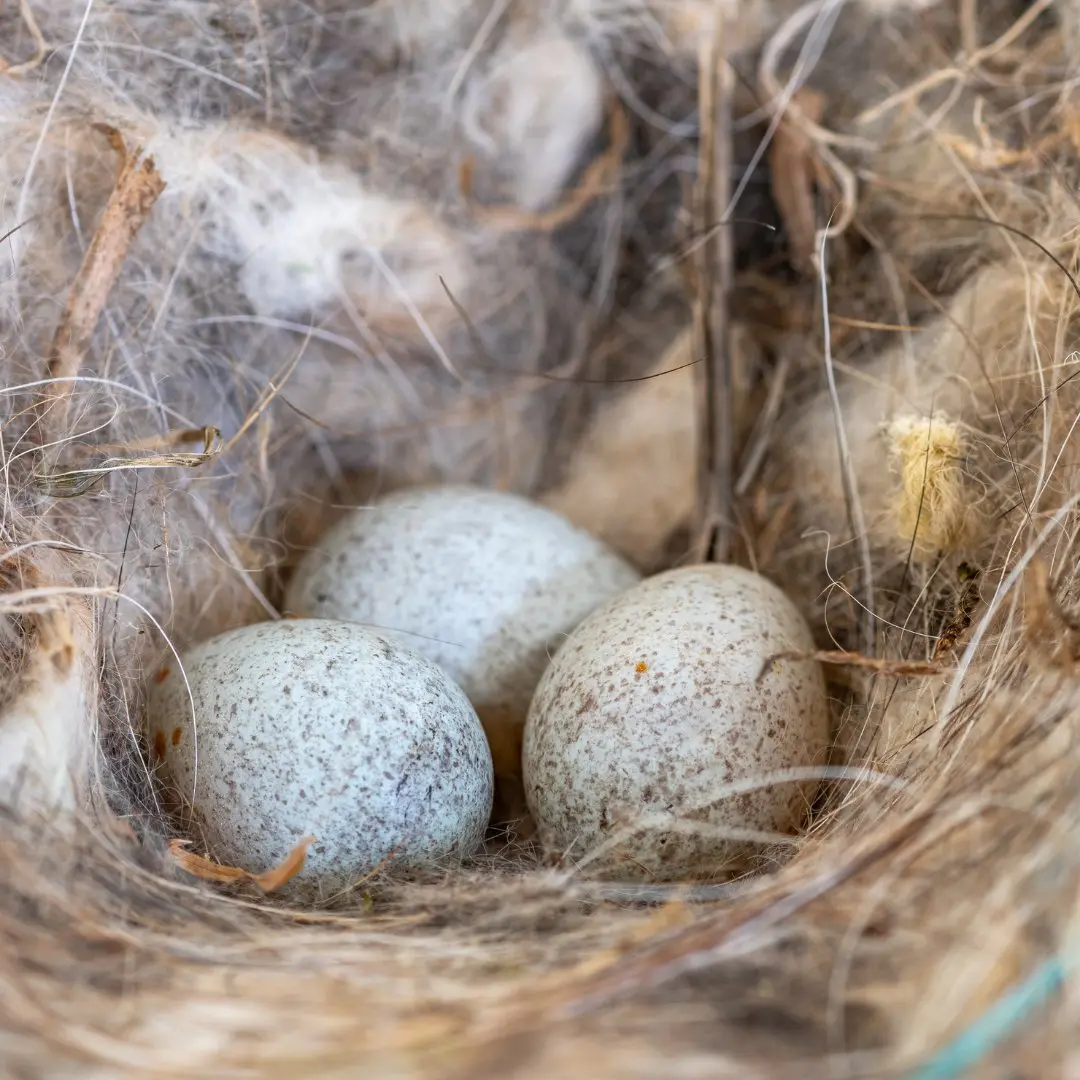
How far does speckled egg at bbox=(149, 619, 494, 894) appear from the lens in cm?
108

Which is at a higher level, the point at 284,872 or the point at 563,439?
the point at 563,439

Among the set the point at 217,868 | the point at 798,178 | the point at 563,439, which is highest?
the point at 798,178

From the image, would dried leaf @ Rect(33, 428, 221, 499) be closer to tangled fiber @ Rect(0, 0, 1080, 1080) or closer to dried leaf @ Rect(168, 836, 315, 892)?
tangled fiber @ Rect(0, 0, 1080, 1080)

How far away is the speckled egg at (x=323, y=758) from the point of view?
1.08 meters

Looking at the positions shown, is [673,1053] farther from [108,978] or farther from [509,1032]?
[108,978]

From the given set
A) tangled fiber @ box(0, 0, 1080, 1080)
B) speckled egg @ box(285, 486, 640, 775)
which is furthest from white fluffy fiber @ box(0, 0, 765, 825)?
speckled egg @ box(285, 486, 640, 775)

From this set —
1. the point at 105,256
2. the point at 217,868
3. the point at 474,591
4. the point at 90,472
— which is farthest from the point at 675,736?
the point at 105,256

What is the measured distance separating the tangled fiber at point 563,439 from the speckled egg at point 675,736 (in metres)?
0.06

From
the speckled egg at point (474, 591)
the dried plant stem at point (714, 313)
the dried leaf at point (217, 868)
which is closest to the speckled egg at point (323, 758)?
the dried leaf at point (217, 868)

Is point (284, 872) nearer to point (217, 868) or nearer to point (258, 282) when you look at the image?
point (217, 868)

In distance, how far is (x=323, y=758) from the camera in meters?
1.08

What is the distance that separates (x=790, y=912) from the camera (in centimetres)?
83

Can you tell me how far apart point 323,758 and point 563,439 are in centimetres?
77

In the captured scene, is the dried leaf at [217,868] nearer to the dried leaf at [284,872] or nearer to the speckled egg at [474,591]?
the dried leaf at [284,872]
